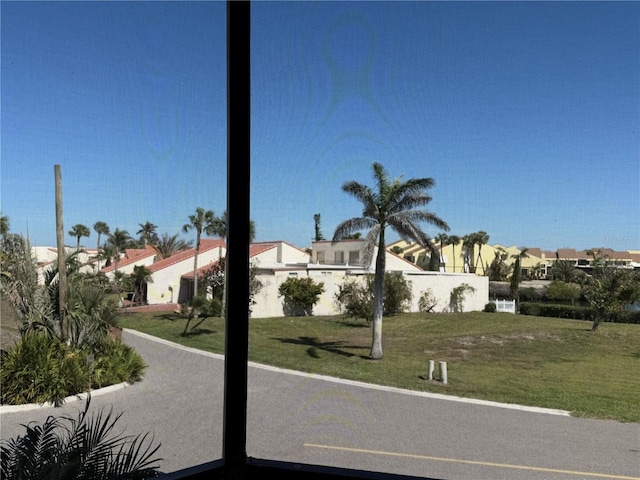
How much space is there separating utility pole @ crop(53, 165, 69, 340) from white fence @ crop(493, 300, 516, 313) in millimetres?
1792

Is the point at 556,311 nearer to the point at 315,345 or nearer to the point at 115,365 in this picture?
the point at 315,345

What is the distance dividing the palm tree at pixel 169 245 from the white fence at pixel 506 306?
1356mm

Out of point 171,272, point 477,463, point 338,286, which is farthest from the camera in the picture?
point 338,286

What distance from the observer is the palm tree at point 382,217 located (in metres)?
1.80

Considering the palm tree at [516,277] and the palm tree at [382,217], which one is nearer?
the palm tree at [516,277]

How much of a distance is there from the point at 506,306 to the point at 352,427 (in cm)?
84

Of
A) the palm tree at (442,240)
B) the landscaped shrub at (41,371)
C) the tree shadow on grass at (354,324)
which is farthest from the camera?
the tree shadow on grass at (354,324)

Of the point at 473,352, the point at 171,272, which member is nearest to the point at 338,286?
the point at 473,352

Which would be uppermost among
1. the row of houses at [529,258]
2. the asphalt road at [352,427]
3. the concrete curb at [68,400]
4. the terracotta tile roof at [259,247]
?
the terracotta tile roof at [259,247]

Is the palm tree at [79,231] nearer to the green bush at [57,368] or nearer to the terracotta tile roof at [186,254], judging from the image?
the terracotta tile roof at [186,254]

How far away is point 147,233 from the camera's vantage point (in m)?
1.78

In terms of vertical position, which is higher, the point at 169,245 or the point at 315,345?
the point at 169,245

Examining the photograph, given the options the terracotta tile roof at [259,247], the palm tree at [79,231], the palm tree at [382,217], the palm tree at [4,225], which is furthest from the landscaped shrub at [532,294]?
the palm tree at [4,225]

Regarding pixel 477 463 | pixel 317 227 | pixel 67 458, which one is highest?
pixel 317 227
